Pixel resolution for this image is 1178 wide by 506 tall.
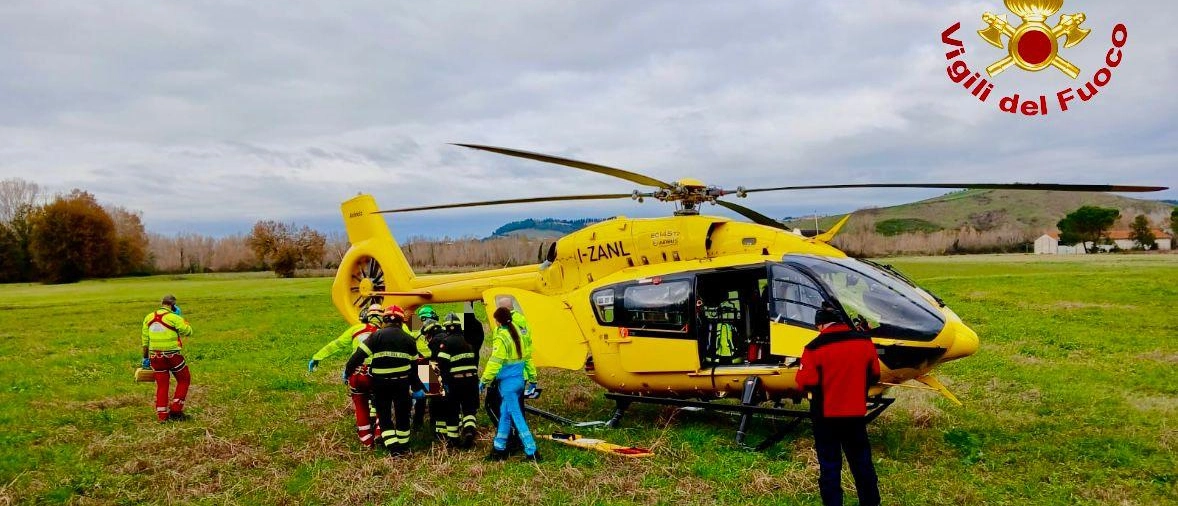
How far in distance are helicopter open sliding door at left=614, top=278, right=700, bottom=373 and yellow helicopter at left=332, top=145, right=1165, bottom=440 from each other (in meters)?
0.01

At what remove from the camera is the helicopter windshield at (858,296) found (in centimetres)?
791

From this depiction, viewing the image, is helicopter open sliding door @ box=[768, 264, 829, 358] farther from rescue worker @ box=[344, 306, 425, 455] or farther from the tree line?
the tree line

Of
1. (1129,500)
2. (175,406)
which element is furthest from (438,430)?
(1129,500)

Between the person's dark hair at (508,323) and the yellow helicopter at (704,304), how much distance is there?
1.47 m

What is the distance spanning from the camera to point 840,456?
6449 mm

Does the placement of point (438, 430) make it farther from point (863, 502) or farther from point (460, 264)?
point (460, 264)

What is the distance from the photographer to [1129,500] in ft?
22.3

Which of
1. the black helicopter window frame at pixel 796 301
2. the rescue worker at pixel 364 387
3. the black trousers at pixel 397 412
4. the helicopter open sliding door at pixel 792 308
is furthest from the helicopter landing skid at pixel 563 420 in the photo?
the black helicopter window frame at pixel 796 301

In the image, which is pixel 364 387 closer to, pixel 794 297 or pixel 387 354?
pixel 387 354

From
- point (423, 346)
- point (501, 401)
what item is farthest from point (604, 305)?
point (423, 346)

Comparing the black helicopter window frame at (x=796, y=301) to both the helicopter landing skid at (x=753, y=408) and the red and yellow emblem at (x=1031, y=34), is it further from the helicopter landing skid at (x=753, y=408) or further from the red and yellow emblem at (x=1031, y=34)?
the red and yellow emblem at (x=1031, y=34)

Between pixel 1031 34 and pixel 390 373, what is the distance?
13035 millimetres

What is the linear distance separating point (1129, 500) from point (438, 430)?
26.0 feet

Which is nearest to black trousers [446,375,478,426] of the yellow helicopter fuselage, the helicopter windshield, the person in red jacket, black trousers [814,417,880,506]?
the yellow helicopter fuselage
